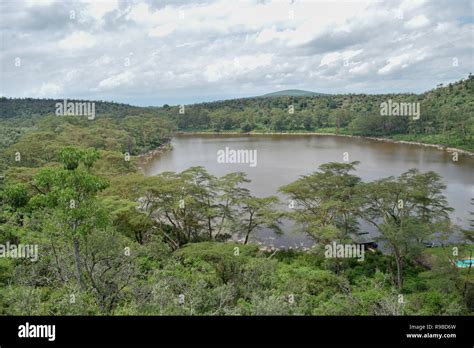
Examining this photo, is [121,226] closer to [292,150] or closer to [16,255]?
[16,255]

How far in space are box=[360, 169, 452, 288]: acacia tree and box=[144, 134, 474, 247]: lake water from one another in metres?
2.15

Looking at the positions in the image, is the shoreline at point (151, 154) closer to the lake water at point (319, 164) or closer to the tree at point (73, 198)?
the lake water at point (319, 164)

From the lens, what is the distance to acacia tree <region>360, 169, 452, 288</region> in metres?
9.68

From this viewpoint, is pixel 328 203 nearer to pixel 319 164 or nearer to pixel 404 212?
pixel 404 212

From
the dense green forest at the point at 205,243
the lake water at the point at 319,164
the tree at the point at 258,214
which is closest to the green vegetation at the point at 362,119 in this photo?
the lake water at the point at 319,164

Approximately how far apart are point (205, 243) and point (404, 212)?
5983 mm

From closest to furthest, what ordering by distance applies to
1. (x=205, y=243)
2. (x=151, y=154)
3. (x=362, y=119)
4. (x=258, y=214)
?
(x=205, y=243) < (x=258, y=214) < (x=151, y=154) < (x=362, y=119)

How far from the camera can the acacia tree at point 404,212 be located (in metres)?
9.68

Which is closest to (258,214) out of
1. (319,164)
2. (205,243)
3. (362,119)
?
(205,243)

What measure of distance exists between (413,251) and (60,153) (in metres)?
8.33

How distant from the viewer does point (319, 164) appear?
79.6ft

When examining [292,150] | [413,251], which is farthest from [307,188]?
[292,150]

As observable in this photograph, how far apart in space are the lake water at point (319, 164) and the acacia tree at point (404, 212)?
84.5 inches
